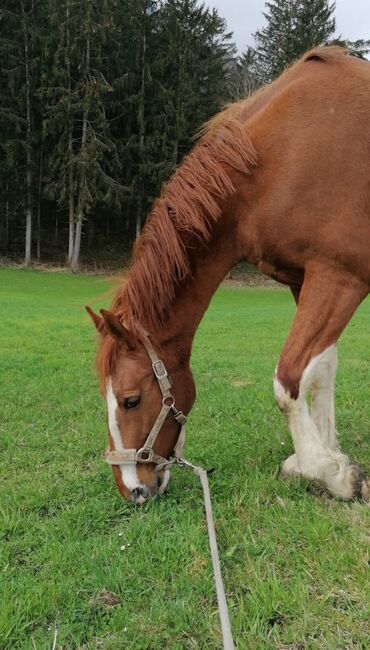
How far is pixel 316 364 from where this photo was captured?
2922 millimetres

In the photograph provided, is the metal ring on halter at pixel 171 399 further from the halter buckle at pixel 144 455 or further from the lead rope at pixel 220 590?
the lead rope at pixel 220 590

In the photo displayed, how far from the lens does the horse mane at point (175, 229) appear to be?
123 inches

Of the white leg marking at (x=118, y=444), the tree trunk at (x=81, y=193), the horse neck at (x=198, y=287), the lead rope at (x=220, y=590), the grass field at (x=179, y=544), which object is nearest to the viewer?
the lead rope at (x=220, y=590)

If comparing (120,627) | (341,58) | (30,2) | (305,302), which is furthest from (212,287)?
(30,2)

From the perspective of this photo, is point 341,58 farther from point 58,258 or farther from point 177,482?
point 58,258

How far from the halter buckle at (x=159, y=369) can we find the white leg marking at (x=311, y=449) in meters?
0.65

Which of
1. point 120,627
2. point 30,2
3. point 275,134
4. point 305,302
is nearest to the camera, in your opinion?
point 120,627

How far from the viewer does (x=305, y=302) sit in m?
2.93

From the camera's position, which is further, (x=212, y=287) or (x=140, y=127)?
(x=140, y=127)

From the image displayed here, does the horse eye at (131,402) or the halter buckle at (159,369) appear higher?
the halter buckle at (159,369)

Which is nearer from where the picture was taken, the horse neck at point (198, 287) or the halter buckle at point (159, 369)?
the halter buckle at point (159, 369)

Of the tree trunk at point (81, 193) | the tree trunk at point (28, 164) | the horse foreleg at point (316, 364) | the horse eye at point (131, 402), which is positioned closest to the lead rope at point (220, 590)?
the horse eye at point (131, 402)

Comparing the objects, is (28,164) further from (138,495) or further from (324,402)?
(138,495)

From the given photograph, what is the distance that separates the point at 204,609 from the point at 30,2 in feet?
123
